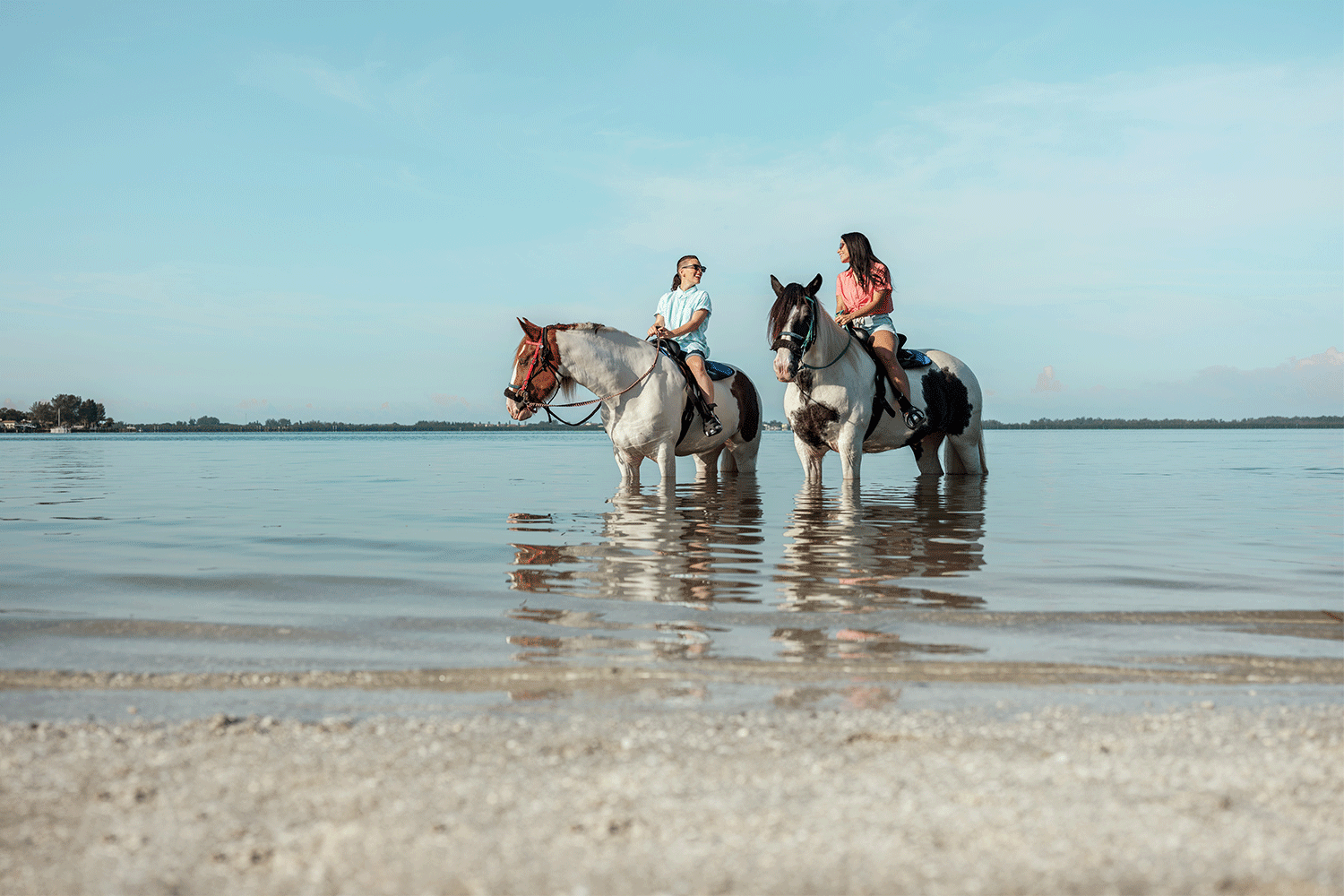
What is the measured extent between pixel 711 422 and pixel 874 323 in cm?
225

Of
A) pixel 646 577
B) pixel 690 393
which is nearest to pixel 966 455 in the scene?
pixel 690 393

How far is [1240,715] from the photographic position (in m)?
2.77

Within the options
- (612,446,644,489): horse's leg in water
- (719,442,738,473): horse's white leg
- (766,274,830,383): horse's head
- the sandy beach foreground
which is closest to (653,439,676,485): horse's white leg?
(612,446,644,489): horse's leg in water

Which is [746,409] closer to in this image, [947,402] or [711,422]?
[711,422]

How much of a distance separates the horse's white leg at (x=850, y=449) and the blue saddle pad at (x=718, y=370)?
2.10 metres

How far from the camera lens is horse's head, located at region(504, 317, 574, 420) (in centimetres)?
942

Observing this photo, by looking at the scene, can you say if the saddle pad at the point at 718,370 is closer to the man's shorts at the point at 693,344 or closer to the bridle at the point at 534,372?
the man's shorts at the point at 693,344

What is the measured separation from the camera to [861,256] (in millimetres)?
10312

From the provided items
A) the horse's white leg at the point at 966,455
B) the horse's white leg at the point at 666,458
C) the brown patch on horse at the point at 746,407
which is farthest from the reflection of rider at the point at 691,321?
the horse's white leg at the point at 966,455

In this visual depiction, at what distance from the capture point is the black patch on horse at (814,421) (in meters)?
9.80

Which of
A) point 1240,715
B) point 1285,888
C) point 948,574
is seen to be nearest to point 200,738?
point 1285,888

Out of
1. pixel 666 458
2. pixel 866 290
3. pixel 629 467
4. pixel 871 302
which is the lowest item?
pixel 629 467

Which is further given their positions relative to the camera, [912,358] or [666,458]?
[912,358]

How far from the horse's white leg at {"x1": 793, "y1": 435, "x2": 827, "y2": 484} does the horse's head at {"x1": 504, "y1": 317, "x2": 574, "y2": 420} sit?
3.16 meters
